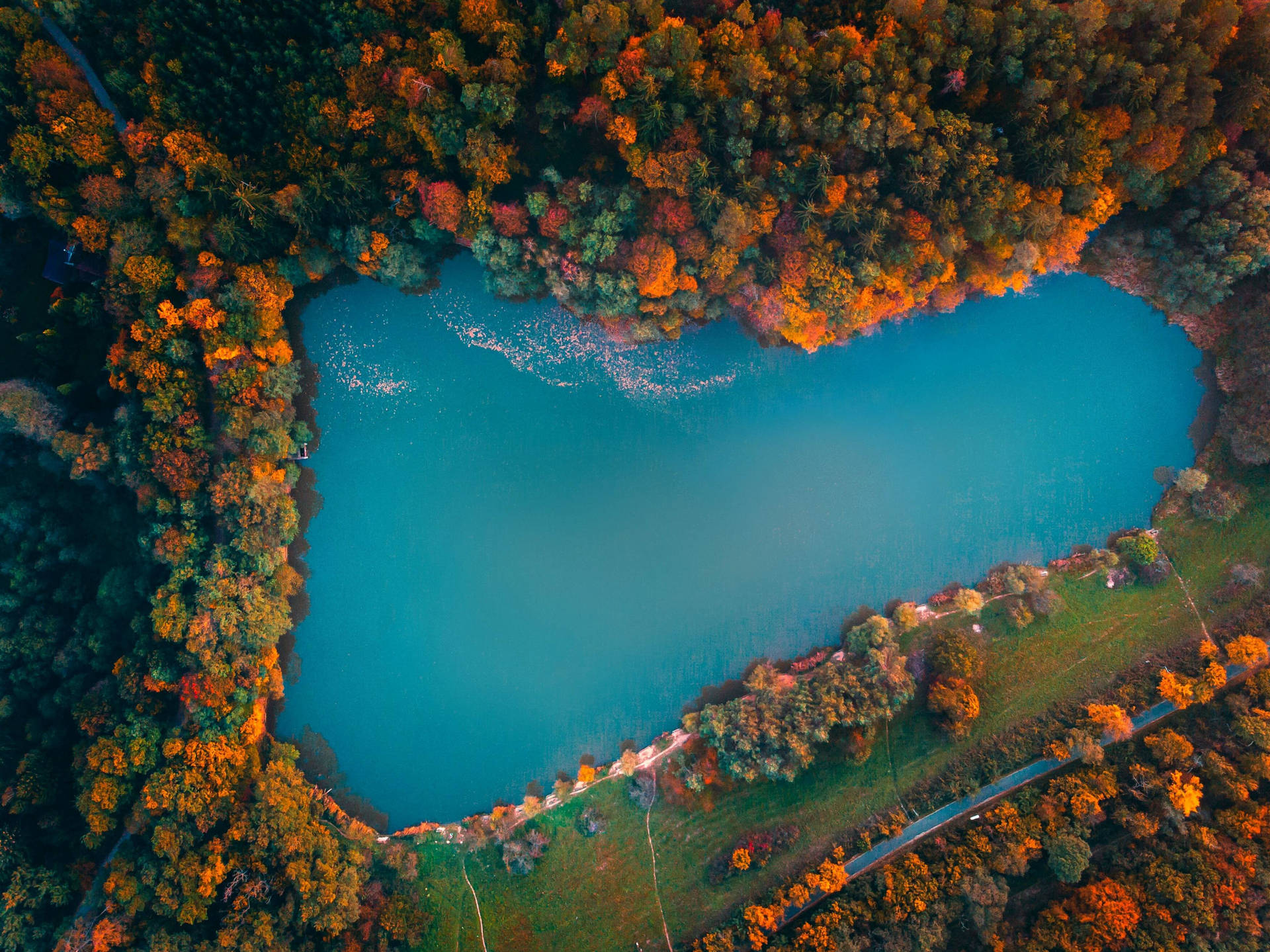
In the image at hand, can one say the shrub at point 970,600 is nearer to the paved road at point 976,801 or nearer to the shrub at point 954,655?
the shrub at point 954,655

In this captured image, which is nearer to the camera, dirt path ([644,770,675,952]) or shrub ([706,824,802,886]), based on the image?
shrub ([706,824,802,886])

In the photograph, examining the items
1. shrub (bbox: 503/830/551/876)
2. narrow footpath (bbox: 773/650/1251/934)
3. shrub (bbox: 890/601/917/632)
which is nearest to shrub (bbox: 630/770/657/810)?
shrub (bbox: 503/830/551/876)

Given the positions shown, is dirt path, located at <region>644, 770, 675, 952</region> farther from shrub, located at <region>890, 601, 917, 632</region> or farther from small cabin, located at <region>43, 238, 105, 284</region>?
small cabin, located at <region>43, 238, 105, 284</region>

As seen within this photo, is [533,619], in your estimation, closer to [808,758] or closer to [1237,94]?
[808,758]

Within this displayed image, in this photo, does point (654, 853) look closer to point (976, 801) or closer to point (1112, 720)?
point (976, 801)

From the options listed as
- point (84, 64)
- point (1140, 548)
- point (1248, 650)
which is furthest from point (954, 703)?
point (84, 64)

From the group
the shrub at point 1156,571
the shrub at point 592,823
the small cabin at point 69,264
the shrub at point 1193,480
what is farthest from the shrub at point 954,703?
the small cabin at point 69,264
